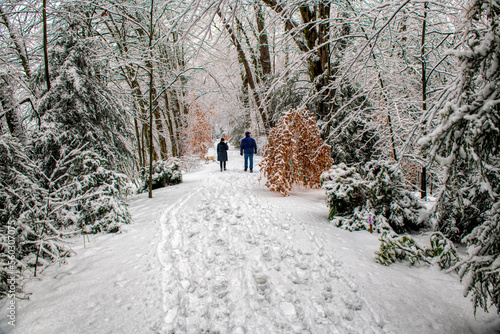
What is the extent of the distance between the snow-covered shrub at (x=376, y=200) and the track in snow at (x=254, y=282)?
0.79 meters

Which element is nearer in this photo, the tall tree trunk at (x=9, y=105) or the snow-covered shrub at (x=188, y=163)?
the tall tree trunk at (x=9, y=105)

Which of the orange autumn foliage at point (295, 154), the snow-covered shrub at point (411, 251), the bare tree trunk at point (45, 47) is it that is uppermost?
the bare tree trunk at point (45, 47)

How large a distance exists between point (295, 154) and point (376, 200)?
2705mm

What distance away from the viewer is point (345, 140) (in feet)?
25.5

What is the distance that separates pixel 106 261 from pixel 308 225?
3.07 metres

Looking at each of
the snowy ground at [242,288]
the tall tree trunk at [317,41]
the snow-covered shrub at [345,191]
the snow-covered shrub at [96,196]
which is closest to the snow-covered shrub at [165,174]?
the snow-covered shrub at [96,196]

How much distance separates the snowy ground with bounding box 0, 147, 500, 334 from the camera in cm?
200

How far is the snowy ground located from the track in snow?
0.01 meters

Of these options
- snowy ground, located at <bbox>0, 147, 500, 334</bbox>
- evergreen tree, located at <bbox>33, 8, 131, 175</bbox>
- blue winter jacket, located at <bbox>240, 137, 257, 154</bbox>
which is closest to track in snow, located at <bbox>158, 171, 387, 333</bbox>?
snowy ground, located at <bbox>0, 147, 500, 334</bbox>

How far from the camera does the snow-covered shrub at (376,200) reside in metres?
3.62

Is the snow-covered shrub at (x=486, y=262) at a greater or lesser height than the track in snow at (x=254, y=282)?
greater

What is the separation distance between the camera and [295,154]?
6.26m

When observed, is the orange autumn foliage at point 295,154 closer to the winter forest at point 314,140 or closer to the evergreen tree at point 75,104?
the winter forest at point 314,140

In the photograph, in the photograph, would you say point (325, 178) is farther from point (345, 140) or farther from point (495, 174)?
point (345, 140)
